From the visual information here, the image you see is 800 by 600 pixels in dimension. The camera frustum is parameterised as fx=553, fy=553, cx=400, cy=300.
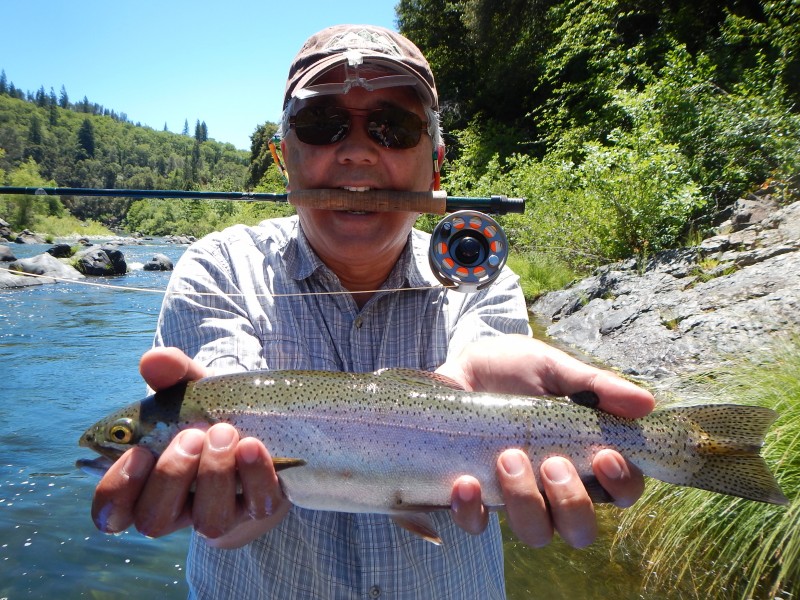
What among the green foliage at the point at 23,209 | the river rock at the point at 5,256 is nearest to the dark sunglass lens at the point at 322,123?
the river rock at the point at 5,256

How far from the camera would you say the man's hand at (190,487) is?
6.10 ft

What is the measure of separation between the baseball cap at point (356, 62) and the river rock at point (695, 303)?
4.92 metres

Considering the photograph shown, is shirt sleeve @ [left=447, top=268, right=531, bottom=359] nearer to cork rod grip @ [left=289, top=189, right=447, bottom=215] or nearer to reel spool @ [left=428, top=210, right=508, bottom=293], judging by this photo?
reel spool @ [left=428, top=210, right=508, bottom=293]

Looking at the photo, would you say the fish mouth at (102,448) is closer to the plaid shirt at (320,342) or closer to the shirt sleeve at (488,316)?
the plaid shirt at (320,342)

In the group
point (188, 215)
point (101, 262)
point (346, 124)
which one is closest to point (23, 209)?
point (188, 215)

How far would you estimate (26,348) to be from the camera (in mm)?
11906

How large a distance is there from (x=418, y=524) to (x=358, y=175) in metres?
1.55

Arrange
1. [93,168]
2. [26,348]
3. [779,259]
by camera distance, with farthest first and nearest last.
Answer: [93,168]
[26,348]
[779,259]

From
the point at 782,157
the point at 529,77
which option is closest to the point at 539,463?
the point at 782,157

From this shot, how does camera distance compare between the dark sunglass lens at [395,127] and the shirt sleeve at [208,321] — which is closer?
the shirt sleeve at [208,321]

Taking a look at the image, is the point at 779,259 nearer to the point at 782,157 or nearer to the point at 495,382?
the point at 782,157

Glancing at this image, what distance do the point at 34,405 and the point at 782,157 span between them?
14.2 meters

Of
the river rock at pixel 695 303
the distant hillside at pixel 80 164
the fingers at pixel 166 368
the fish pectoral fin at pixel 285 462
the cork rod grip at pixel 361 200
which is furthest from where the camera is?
the distant hillside at pixel 80 164

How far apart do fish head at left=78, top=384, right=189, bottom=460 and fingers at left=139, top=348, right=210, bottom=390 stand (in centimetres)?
7
